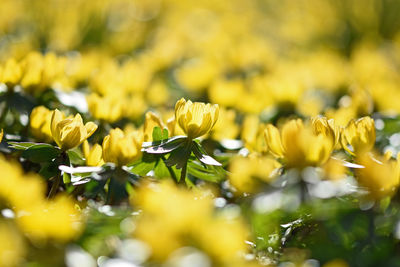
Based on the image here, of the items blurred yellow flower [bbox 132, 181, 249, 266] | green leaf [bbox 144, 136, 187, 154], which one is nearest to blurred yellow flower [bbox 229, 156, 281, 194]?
green leaf [bbox 144, 136, 187, 154]

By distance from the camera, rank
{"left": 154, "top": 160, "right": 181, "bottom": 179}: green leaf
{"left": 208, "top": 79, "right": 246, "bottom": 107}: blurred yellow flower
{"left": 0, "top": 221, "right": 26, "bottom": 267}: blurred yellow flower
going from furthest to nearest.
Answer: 1. {"left": 208, "top": 79, "right": 246, "bottom": 107}: blurred yellow flower
2. {"left": 154, "top": 160, "right": 181, "bottom": 179}: green leaf
3. {"left": 0, "top": 221, "right": 26, "bottom": 267}: blurred yellow flower

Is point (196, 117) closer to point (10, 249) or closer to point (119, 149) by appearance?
point (119, 149)

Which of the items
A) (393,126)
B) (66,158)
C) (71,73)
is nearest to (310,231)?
(66,158)

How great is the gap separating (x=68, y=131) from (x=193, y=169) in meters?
0.28

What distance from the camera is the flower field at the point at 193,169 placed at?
2.35ft

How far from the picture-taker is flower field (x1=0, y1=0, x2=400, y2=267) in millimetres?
717

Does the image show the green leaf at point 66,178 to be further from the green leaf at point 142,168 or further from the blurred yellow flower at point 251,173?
the blurred yellow flower at point 251,173

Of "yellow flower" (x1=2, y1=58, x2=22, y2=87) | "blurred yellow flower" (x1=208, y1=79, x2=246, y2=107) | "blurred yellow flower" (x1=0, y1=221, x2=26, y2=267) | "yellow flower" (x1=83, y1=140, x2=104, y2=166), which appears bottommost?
"blurred yellow flower" (x1=208, y1=79, x2=246, y2=107)

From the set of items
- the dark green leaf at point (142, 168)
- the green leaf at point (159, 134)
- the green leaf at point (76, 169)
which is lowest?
the dark green leaf at point (142, 168)

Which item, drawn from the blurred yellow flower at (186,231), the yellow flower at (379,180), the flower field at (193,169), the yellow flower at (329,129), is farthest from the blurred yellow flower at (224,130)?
the blurred yellow flower at (186,231)

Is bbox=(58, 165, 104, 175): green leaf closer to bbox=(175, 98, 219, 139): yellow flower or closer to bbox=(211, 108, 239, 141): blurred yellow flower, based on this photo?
bbox=(175, 98, 219, 139): yellow flower

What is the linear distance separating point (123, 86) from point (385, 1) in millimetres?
2635

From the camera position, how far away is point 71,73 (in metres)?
1.78

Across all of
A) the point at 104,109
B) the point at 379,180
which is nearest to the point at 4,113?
the point at 104,109
